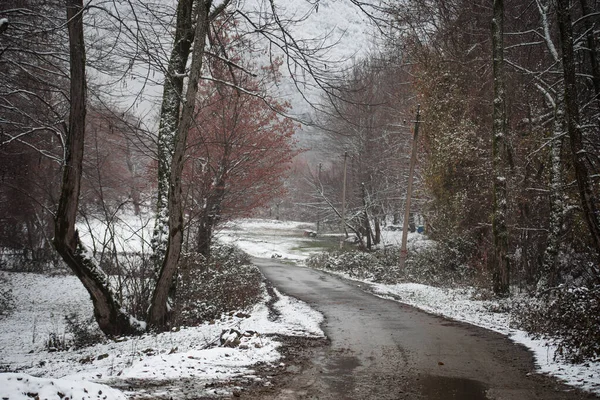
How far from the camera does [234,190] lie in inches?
789

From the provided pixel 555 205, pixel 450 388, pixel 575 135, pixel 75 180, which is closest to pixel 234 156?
pixel 75 180

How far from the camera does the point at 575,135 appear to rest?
A: 7.13m

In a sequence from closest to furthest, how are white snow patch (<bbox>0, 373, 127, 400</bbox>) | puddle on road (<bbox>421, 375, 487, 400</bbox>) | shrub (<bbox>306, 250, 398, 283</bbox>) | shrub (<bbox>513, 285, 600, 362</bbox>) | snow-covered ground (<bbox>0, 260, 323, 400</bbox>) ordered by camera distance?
white snow patch (<bbox>0, 373, 127, 400</bbox>), snow-covered ground (<bbox>0, 260, 323, 400</bbox>), puddle on road (<bbox>421, 375, 487, 400</bbox>), shrub (<bbox>513, 285, 600, 362</bbox>), shrub (<bbox>306, 250, 398, 283</bbox>)

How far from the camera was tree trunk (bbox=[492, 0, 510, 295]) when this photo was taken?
14.3 metres

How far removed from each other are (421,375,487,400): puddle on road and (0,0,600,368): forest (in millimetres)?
2100

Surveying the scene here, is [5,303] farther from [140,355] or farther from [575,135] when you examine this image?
[575,135]

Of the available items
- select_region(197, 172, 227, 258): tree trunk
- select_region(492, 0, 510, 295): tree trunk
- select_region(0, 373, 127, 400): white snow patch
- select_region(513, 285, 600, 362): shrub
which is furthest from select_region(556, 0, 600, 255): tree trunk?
select_region(197, 172, 227, 258): tree trunk

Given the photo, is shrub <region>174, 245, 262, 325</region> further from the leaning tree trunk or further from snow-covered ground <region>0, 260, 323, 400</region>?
the leaning tree trunk

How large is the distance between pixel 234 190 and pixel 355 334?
11.6 metres

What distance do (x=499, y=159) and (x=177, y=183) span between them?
10.4 meters

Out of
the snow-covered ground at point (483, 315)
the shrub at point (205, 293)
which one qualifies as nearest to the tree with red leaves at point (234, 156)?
the snow-covered ground at point (483, 315)

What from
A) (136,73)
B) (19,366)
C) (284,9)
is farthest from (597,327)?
(19,366)

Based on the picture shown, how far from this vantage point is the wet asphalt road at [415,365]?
5.77 m

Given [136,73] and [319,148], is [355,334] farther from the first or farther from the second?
[319,148]
